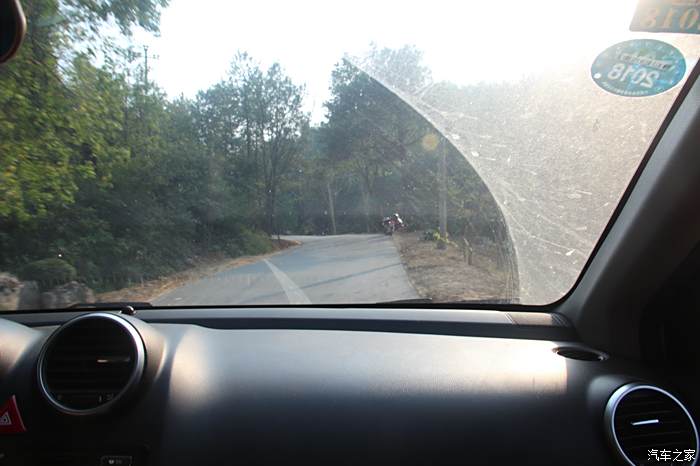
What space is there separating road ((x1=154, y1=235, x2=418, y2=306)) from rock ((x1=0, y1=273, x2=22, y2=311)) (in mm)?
975

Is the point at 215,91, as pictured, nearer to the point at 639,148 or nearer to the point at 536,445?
the point at 639,148

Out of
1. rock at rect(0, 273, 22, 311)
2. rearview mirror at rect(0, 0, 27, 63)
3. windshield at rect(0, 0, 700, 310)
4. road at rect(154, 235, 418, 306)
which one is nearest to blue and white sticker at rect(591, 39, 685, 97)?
windshield at rect(0, 0, 700, 310)

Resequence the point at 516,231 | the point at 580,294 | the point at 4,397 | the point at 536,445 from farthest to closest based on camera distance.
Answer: the point at 516,231 → the point at 580,294 → the point at 4,397 → the point at 536,445

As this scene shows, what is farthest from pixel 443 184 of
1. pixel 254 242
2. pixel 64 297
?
pixel 64 297

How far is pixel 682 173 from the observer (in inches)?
102

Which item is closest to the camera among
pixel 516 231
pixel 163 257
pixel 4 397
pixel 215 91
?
pixel 4 397

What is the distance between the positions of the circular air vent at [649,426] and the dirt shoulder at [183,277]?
3.16m

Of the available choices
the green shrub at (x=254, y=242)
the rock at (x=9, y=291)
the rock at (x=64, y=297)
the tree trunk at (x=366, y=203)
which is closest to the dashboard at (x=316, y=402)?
the rock at (x=64, y=297)

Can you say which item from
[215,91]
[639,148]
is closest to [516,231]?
[639,148]

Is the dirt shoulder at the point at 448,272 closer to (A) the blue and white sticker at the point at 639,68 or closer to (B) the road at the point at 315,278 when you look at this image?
(B) the road at the point at 315,278

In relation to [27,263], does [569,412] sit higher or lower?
lower

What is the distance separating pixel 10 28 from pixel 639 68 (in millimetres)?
2985

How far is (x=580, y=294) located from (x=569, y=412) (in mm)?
850

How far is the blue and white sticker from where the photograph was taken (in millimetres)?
2668
